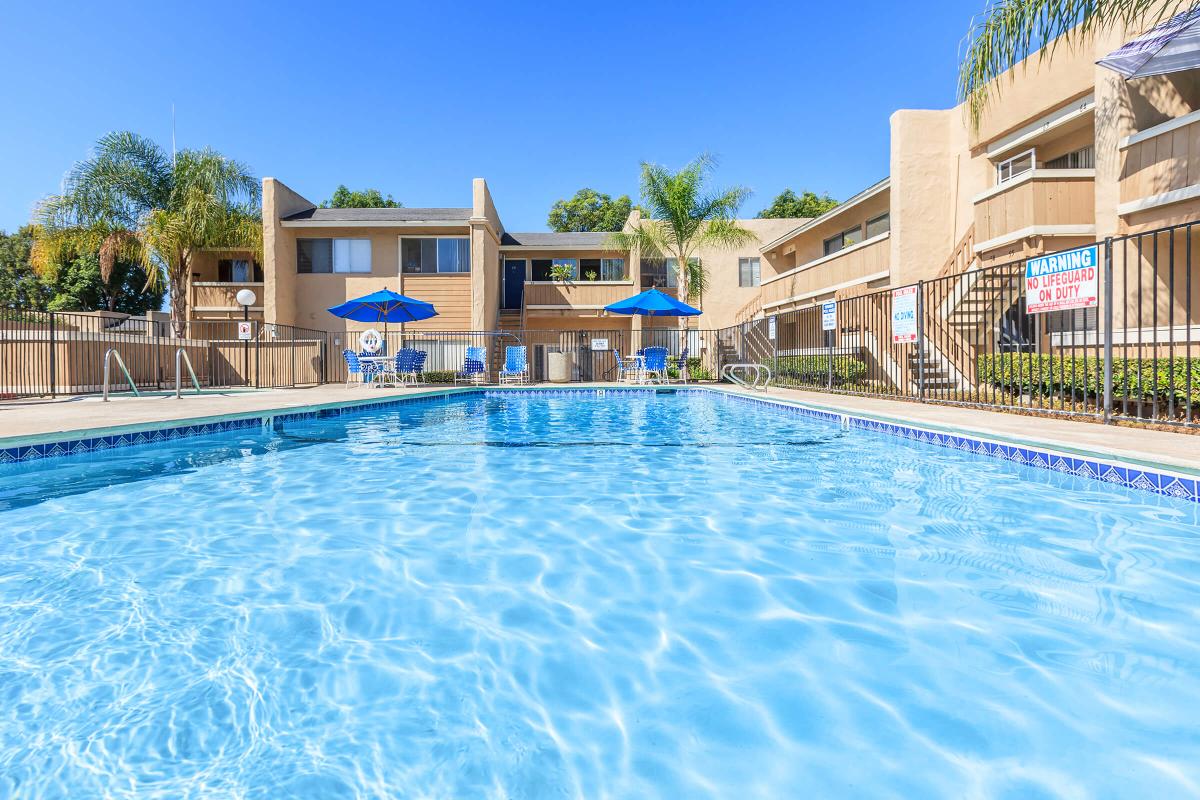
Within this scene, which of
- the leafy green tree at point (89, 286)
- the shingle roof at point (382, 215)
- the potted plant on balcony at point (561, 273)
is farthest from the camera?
the leafy green tree at point (89, 286)

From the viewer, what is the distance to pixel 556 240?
2617 centimetres

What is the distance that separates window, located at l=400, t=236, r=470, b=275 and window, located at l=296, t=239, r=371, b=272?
1323 millimetres

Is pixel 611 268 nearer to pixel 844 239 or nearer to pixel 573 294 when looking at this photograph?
pixel 573 294

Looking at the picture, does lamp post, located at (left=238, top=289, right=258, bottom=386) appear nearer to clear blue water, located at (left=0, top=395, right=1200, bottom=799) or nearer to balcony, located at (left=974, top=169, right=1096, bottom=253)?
clear blue water, located at (left=0, top=395, right=1200, bottom=799)

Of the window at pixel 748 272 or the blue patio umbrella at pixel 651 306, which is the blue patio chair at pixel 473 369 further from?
the window at pixel 748 272

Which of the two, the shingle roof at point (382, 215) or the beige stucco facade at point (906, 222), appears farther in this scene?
the shingle roof at point (382, 215)

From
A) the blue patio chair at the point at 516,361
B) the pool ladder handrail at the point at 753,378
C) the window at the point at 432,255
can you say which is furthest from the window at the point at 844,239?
the window at the point at 432,255

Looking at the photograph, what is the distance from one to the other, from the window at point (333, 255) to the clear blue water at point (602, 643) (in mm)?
18936

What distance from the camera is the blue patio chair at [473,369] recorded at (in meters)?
18.9

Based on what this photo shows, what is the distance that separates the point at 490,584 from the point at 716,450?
4545 mm

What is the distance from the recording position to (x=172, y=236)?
20.0m

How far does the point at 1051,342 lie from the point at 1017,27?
4560 millimetres

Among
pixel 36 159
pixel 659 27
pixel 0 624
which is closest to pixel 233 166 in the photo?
pixel 36 159

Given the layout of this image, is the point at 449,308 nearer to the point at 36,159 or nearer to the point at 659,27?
the point at 659,27
